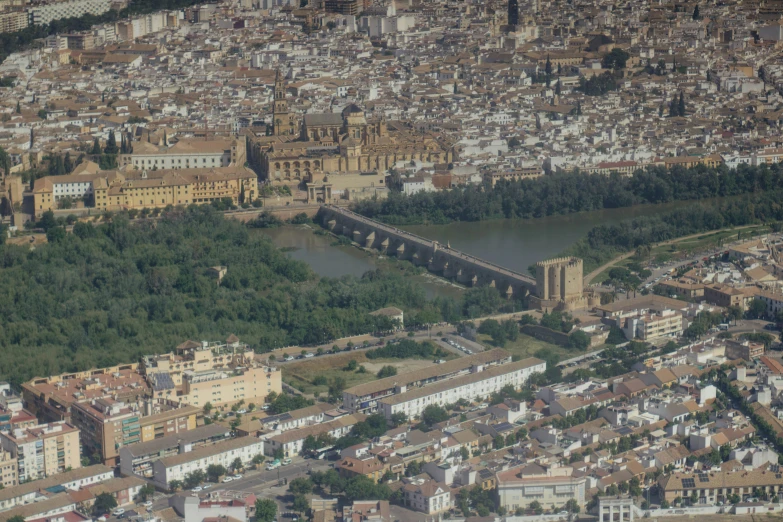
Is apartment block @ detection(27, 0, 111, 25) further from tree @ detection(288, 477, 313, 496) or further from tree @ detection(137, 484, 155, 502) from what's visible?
tree @ detection(288, 477, 313, 496)

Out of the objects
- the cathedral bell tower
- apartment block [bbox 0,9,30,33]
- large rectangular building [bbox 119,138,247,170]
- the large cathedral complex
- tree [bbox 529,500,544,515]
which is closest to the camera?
A: tree [bbox 529,500,544,515]

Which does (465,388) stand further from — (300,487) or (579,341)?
(300,487)

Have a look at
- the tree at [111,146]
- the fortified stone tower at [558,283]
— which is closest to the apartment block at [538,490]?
the fortified stone tower at [558,283]

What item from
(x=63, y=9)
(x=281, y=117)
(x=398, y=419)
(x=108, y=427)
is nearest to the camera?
(x=108, y=427)

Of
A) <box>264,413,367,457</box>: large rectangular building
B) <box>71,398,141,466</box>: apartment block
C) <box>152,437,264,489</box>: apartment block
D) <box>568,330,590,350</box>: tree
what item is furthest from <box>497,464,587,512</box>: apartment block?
<box>568,330,590,350</box>: tree

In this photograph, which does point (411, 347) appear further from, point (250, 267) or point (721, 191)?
point (721, 191)

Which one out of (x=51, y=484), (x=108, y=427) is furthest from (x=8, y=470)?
(x=108, y=427)
